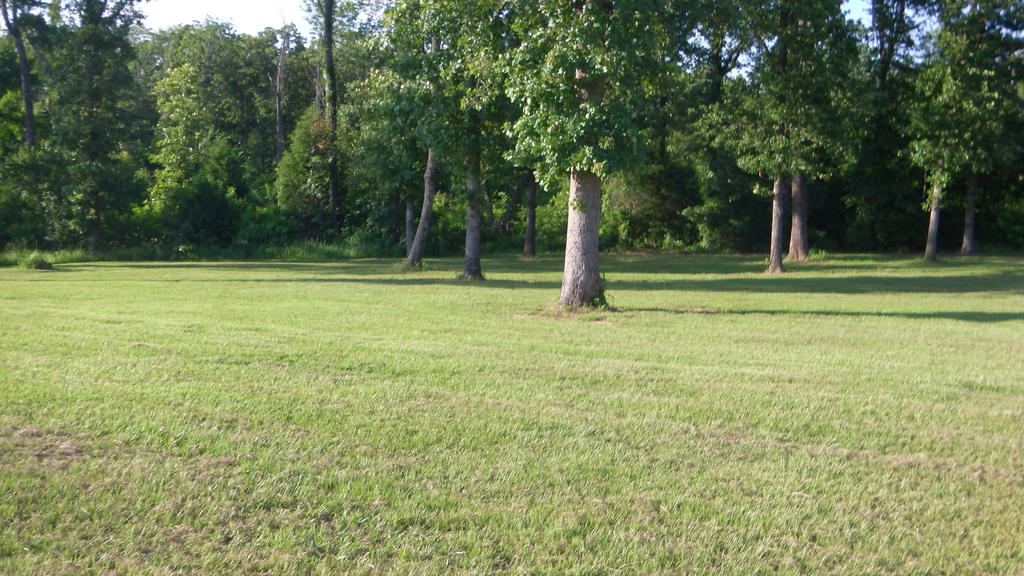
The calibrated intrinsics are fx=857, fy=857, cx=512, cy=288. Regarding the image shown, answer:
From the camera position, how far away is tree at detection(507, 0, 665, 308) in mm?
14531

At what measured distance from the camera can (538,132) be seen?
50.0 feet

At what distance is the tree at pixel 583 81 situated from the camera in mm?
14531

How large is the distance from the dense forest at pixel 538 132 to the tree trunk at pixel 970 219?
13cm

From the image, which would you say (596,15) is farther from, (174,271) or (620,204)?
(620,204)

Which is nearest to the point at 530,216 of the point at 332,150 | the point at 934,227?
the point at 332,150

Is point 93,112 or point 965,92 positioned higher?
point 965,92

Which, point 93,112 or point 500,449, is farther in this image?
point 93,112

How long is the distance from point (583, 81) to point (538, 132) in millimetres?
1181

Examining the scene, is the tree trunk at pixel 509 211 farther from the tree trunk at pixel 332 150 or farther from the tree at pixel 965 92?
the tree at pixel 965 92

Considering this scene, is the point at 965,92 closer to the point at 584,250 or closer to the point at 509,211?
the point at 584,250

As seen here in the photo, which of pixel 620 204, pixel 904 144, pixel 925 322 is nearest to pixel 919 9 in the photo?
pixel 904 144

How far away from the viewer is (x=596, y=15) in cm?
1457

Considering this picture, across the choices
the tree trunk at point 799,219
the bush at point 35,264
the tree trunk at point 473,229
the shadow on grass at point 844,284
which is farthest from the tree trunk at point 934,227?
the bush at point 35,264

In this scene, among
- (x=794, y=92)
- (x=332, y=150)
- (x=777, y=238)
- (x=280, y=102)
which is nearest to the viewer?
(x=794, y=92)
